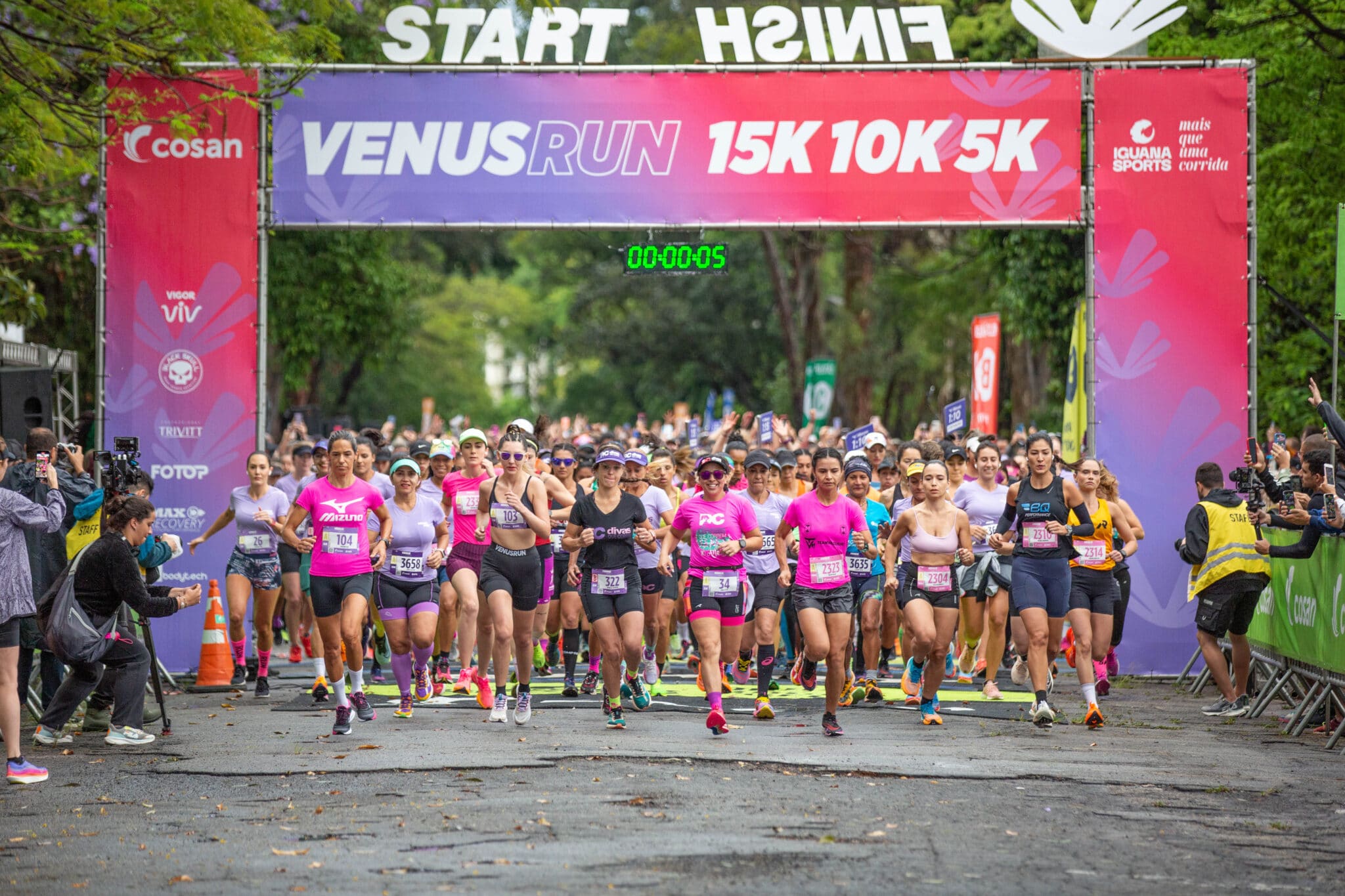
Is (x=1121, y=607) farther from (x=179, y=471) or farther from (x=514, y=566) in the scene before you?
(x=179, y=471)

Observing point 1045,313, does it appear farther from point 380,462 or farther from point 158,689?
point 158,689

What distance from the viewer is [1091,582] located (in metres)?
13.5

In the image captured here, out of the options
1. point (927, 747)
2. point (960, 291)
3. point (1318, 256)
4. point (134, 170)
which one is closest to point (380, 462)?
point (134, 170)

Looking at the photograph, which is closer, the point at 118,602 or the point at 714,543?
the point at 118,602

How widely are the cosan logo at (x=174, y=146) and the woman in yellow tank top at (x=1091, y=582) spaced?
9.48 meters

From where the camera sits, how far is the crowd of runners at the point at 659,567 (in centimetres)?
1263

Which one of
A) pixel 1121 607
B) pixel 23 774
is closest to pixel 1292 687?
pixel 1121 607

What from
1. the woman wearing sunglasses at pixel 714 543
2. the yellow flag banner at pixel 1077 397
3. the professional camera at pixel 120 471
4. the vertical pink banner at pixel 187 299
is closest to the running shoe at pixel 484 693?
the woman wearing sunglasses at pixel 714 543

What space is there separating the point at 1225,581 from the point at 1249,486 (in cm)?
88

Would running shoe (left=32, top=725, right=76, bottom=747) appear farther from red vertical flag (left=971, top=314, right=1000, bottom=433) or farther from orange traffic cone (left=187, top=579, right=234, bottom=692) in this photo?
red vertical flag (left=971, top=314, right=1000, bottom=433)

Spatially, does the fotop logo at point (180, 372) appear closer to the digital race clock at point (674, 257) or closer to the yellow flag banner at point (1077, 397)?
the digital race clock at point (674, 257)

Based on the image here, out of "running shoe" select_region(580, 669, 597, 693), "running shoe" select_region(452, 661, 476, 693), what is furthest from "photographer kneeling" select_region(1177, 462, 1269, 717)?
"running shoe" select_region(452, 661, 476, 693)

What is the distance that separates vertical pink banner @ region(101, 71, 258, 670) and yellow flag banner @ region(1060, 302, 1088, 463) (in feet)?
28.7

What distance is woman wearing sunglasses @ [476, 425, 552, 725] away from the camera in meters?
12.8
